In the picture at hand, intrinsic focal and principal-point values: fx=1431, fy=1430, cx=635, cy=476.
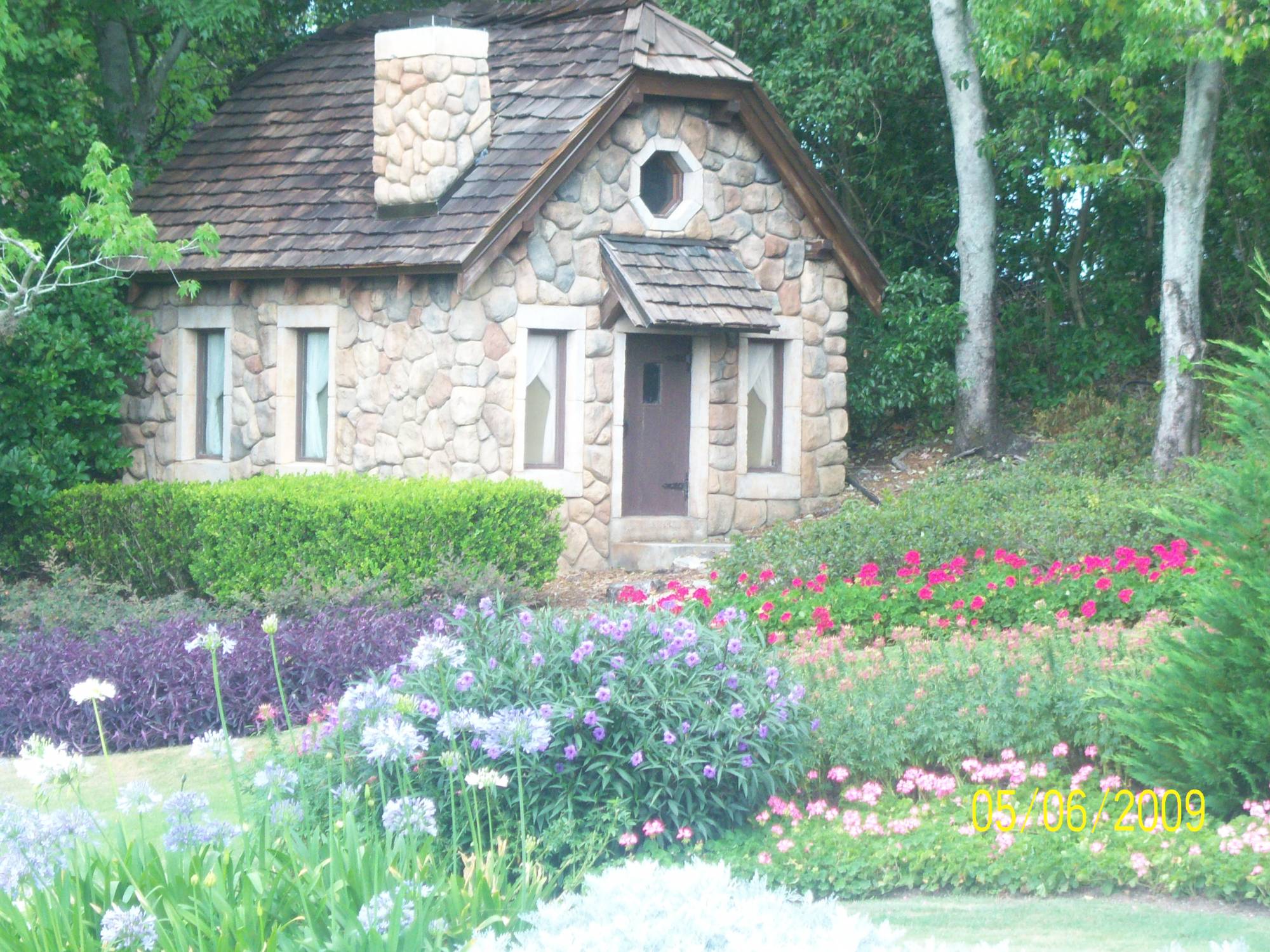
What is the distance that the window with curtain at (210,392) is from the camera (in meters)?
15.2

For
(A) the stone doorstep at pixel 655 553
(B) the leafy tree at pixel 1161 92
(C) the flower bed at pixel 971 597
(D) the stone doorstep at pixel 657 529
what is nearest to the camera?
(C) the flower bed at pixel 971 597

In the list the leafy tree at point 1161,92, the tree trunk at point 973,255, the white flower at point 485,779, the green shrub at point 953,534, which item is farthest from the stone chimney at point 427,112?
the white flower at point 485,779

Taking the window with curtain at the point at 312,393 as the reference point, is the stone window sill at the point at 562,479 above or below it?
below

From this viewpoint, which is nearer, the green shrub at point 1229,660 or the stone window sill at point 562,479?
the green shrub at point 1229,660

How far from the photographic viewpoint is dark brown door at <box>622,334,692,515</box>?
552 inches

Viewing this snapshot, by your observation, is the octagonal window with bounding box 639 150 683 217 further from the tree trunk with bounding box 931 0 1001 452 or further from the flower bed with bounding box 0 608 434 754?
the flower bed with bounding box 0 608 434 754

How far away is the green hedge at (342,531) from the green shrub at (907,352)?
6581mm

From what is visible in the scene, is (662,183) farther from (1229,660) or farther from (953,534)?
(1229,660)

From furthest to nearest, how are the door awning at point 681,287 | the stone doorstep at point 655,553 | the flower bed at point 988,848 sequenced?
the stone doorstep at point 655,553, the door awning at point 681,287, the flower bed at point 988,848

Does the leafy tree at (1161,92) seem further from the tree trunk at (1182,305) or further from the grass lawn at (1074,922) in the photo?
the grass lawn at (1074,922)

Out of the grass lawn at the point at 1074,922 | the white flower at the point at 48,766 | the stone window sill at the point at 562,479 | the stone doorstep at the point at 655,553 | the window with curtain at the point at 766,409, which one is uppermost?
the window with curtain at the point at 766,409

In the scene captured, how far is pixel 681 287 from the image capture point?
44.2 feet

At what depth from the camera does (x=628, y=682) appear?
561 cm

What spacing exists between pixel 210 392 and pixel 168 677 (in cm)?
761
